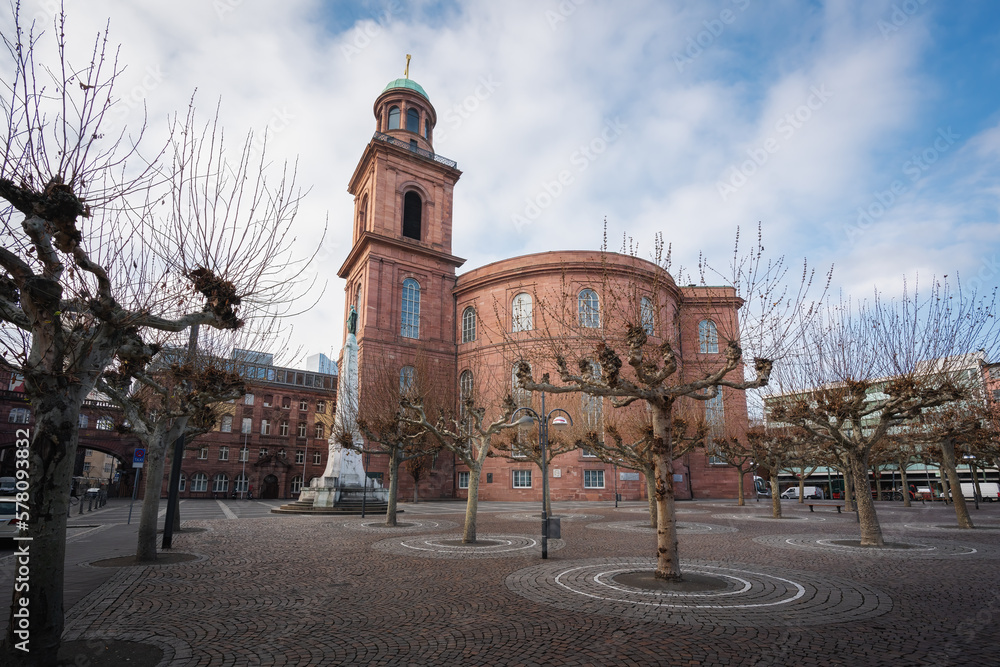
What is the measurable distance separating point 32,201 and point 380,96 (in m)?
51.3

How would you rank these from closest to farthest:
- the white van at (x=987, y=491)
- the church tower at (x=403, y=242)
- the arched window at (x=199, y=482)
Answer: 1. the church tower at (x=403, y=242)
2. the white van at (x=987, y=491)
3. the arched window at (x=199, y=482)

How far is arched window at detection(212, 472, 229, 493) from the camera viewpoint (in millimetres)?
49906

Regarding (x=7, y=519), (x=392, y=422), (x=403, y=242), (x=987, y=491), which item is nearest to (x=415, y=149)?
(x=403, y=242)

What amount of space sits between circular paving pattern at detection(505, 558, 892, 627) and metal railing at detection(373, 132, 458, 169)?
4337cm

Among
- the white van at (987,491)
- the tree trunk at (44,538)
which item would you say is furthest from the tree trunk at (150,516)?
the white van at (987,491)

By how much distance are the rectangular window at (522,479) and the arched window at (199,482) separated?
1145 inches

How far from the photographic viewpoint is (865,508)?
14.4 metres

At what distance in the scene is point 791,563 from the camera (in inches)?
451

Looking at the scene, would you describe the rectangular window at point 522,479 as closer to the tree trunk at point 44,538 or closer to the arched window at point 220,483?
the arched window at point 220,483

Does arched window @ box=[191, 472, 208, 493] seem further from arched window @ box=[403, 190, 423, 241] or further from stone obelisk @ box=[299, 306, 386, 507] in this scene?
arched window @ box=[403, 190, 423, 241]

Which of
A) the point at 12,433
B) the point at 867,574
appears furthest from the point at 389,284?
the point at 867,574

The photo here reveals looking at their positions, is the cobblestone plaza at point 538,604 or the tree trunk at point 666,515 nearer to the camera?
the cobblestone plaza at point 538,604

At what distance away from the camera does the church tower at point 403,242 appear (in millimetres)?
42625

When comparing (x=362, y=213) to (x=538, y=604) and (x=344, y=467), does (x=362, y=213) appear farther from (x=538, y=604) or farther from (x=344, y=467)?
(x=538, y=604)
